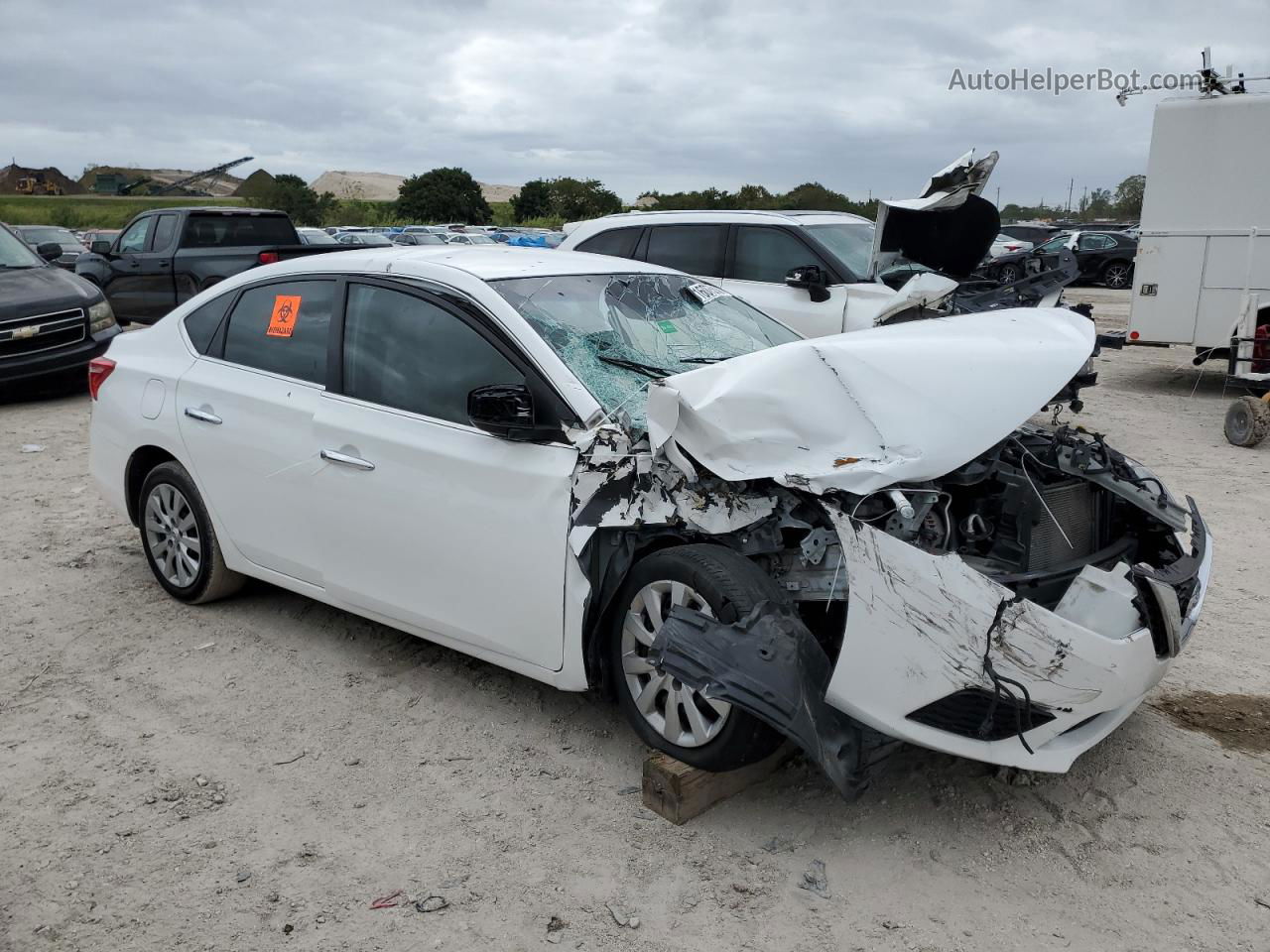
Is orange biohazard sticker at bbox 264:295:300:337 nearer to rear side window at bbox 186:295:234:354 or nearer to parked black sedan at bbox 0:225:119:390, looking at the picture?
rear side window at bbox 186:295:234:354

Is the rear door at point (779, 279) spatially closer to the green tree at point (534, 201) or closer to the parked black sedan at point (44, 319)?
the parked black sedan at point (44, 319)

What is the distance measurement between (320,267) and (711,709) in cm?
255

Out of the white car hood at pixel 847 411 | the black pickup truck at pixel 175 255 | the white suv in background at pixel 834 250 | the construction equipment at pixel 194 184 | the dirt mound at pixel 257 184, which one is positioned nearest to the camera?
the white car hood at pixel 847 411

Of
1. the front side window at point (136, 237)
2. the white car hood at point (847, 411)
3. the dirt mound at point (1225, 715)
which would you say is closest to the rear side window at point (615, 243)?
the white car hood at point (847, 411)

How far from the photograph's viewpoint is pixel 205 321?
4953 mm

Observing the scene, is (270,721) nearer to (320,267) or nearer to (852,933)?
(320,267)

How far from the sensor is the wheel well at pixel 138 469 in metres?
5.11

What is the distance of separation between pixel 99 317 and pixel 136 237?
3864mm

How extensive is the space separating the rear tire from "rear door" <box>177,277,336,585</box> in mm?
7487

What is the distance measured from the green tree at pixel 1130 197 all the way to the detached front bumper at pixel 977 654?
56.3 metres

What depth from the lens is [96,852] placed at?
10.5 ft

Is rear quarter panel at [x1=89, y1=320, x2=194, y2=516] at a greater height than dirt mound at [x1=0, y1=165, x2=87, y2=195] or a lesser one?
lesser

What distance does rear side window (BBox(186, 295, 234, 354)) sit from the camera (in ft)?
16.0

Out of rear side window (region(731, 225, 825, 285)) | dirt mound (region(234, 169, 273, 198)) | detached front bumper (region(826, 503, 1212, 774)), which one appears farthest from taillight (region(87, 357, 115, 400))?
dirt mound (region(234, 169, 273, 198))
